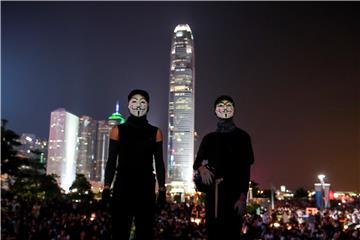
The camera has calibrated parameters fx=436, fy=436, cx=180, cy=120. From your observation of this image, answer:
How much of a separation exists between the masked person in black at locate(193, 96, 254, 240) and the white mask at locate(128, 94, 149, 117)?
68 centimetres

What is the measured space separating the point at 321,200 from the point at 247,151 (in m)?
54.0

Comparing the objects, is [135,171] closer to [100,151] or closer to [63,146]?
[63,146]

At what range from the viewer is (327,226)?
48.9ft

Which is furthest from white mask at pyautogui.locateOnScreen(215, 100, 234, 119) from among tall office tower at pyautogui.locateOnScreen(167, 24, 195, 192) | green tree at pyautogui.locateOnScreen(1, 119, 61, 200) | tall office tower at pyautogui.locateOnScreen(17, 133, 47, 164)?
tall office tower at pyautogui.locateOnScreen(167, 24, 195, 192)

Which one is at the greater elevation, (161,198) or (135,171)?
(135,171)

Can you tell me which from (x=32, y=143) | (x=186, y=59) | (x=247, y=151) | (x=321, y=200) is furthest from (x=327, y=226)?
(x=186, y=59)

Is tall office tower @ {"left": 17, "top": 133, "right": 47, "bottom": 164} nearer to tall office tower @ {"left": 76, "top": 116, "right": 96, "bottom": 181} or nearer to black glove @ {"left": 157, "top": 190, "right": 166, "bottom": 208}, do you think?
tall office tower @ {"left": 76, "top": 116, "right": 96, "bottom": 181}

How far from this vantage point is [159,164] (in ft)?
13.7

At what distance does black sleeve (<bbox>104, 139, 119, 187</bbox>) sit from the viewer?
13.3 feet

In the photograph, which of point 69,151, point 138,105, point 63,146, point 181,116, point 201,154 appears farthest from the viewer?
point 181,116

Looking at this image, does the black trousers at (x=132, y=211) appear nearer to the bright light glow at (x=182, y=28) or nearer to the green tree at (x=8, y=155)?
the green tree at (x=8, y=155)

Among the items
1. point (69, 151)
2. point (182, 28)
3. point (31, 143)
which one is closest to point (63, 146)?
point (69, 151)

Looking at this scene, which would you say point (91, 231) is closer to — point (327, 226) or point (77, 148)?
point (327, 226)

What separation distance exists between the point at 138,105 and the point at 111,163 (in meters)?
0.62
